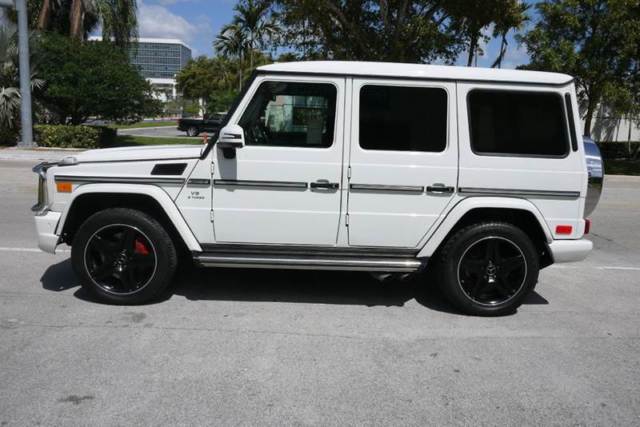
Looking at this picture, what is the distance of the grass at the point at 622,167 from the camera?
20219 millimetres

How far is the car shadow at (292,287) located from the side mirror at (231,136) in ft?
4.98

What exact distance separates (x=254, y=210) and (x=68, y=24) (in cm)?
2714

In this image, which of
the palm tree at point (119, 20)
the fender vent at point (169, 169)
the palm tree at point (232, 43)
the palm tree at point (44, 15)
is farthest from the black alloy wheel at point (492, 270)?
the palm tree at point (232, 43)

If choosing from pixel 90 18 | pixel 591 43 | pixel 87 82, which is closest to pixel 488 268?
pixel 591 43

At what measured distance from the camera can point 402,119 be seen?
15.4 ft

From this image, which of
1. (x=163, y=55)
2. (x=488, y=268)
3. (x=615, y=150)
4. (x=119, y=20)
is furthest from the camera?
(x=163, y=55)

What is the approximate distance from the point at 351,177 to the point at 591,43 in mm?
16730

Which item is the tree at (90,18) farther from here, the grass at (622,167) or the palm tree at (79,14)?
the grass at (622,167)

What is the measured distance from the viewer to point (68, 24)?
27.5m

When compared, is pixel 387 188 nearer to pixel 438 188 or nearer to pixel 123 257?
pixel 438 188

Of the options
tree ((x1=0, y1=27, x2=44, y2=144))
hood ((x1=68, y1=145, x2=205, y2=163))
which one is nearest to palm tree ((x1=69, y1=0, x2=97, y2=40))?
tree ((x1=0, y1=27, x2=44, y2=144))

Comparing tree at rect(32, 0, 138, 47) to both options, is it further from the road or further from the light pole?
the road

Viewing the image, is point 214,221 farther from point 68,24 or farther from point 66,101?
point 68,24

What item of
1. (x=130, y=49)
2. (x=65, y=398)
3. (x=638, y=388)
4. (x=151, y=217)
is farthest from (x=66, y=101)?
(x=638, y=388)
